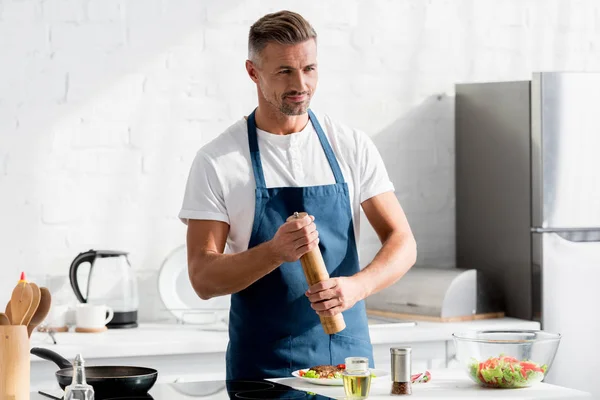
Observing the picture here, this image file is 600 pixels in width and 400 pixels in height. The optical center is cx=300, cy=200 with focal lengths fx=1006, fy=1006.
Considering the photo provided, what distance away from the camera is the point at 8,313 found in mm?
2062

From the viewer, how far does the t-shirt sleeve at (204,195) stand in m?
2.76

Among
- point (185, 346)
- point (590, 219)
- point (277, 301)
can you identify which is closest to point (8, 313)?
point (277, 301)

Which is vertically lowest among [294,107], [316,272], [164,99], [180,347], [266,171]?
[180,347]

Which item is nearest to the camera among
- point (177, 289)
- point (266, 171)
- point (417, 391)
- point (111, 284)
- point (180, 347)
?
point (417, 391)

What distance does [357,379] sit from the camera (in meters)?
2.09

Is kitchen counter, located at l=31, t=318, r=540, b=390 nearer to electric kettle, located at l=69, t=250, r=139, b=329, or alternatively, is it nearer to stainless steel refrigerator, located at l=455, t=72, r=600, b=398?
electric kettle, located at l=69, t=250, r=139, b=329

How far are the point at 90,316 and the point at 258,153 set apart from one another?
4.00 feet

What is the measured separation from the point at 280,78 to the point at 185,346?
122cm

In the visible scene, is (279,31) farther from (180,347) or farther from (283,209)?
(180,347)

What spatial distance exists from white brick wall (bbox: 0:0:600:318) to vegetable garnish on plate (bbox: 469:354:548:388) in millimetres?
2071

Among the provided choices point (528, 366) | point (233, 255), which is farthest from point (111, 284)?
point (528, 366)

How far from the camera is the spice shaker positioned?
7.16 ft

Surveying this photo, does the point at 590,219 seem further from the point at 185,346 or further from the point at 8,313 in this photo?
the point at 8,313

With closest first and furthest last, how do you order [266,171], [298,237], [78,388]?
[78,388] → [298,237] → [266,171]
